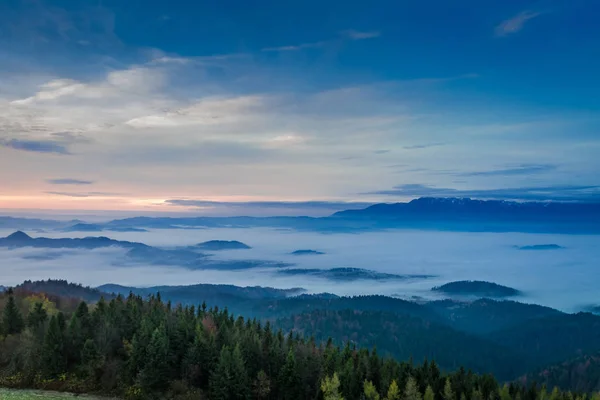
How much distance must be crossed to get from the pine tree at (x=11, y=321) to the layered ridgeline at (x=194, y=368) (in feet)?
8.67

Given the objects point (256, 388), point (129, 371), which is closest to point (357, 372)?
point (256, 388)

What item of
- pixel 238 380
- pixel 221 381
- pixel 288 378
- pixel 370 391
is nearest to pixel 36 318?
pixel 221 381

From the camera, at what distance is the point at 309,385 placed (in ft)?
207

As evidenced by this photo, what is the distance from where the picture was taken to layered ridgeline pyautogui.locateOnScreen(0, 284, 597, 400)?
5747 centimetres

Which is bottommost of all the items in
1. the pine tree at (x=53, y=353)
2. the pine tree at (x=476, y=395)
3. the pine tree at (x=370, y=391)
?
the pine tree at (x=476, y=395)

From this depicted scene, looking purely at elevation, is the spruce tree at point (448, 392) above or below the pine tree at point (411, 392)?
below

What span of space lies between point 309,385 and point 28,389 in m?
32.6

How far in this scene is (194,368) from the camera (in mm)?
61188

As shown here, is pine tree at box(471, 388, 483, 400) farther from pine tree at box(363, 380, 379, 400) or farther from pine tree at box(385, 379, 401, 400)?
pine tree at box(363, 380, 379, 400)

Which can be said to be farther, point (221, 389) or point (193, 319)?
point (193, 319)

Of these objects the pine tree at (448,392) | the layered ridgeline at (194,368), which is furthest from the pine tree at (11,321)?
the pine tree at (448,392)

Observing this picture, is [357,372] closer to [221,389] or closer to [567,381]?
[221,389]

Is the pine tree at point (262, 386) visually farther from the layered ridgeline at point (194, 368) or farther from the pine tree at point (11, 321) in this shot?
the pine tree at point (11, 321)

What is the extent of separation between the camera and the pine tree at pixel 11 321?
238ft
